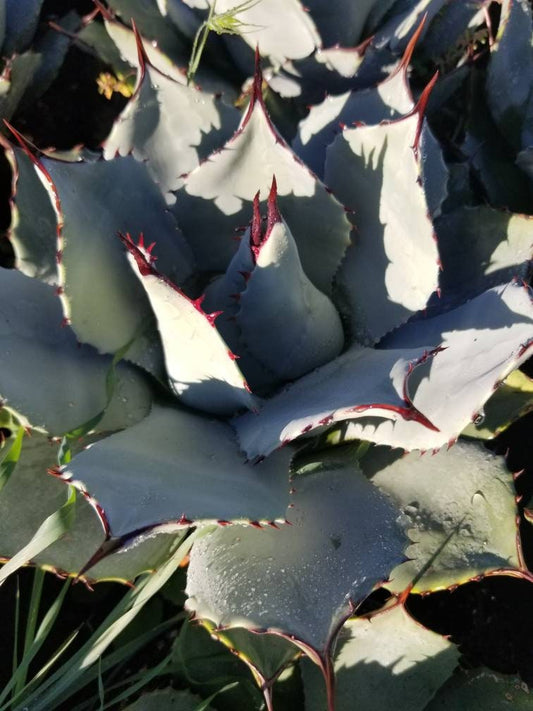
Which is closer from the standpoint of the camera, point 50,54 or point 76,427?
point 76,427

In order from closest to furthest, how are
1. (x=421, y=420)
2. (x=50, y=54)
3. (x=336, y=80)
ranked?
(x=421, y=420) → (x=336, y=80) → (x=50, y=54)

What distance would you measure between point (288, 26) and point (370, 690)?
3.29 ft

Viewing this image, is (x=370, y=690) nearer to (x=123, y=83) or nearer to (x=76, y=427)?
(x=76, y=427)

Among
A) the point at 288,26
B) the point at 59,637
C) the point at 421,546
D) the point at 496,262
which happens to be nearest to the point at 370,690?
the point at 421,546

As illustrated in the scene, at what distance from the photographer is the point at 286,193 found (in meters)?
0.93

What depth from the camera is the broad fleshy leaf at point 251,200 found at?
871 mm

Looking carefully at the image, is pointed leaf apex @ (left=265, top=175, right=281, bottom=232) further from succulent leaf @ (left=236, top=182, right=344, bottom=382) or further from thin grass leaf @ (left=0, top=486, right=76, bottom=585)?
thin grass leaf @ (left=0, top=486, right=76, bottom=585)

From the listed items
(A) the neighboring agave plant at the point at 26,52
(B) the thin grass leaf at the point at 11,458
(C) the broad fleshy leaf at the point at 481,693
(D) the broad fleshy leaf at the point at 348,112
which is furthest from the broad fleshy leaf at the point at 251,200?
(C) the broad fleshy leaf at the point at 481,693

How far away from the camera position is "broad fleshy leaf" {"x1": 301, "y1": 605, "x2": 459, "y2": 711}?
3.47 feet

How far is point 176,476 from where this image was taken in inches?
31.5

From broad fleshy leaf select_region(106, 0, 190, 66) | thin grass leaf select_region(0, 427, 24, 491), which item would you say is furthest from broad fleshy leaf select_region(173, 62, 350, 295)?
thin grass leaf select_region(0, 427, 24, 491)

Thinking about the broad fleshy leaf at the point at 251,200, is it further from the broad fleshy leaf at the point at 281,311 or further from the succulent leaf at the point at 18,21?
the succulent leaf at the point at 18,21

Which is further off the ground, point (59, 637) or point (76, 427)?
point (76, 427)

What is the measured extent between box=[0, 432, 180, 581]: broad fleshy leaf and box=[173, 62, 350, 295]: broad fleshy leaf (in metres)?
0.37
